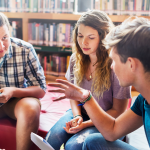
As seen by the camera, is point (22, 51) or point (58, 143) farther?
point (22, 51)

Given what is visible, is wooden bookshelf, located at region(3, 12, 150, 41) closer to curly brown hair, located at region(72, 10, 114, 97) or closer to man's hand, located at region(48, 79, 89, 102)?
curly brown hair, located at region(72, 10, 114, 97)

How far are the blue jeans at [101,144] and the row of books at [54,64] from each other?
1650mm

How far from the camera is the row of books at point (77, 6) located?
2045 millimetres

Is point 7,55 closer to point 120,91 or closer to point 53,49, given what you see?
point 120,91

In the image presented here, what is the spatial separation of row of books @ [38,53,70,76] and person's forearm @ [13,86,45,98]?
1225mm

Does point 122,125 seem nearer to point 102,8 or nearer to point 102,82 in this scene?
point 102,82

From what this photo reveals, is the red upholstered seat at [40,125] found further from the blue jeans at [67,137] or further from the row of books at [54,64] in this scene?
the row of books at [54,64]

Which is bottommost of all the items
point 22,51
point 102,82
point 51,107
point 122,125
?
point 51,107

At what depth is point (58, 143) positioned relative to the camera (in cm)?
98

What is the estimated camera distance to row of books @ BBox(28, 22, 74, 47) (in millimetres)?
2334

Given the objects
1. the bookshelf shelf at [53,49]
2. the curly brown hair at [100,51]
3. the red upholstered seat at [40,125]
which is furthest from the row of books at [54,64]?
the curly brown hair at [100,51]

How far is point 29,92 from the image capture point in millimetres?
1202

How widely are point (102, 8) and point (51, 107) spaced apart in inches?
51.8

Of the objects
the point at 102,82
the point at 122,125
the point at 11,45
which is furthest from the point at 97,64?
the point at 11,45
